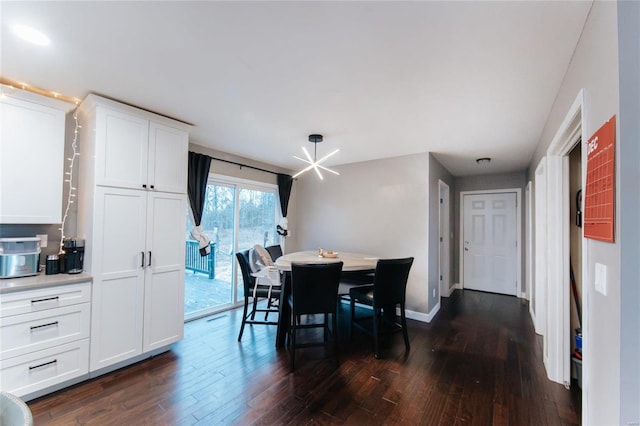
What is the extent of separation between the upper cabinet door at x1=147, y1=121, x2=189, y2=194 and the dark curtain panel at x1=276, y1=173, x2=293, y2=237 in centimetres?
224

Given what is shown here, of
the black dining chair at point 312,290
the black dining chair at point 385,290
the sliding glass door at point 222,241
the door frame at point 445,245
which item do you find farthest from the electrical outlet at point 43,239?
the door frame at point 445,245

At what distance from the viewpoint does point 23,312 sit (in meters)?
1.95

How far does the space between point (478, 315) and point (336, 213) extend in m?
2.70

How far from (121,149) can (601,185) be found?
10.9ft

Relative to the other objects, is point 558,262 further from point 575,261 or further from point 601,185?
point 601,185

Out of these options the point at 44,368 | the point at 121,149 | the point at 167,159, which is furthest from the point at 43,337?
the point at 167,159

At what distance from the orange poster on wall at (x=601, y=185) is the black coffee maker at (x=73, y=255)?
356cm

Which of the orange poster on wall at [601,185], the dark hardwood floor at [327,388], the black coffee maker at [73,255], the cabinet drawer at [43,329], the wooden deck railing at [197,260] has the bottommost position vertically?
the dark hardwood floor at [327,388]

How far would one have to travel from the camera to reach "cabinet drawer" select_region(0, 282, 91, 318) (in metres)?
1.89

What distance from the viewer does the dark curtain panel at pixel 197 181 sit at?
358cm

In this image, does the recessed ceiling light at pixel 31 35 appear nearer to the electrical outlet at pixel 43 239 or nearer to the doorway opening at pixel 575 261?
the electrical outlet at pixel 43 239

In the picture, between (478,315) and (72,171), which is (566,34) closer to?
(478,315)

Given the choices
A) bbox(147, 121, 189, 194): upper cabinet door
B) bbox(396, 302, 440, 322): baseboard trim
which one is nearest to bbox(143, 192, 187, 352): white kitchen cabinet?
bbox(147, 121, 189, 194): upper cabinet door

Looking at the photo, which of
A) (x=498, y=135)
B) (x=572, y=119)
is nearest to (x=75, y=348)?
(x=572, y=119)
